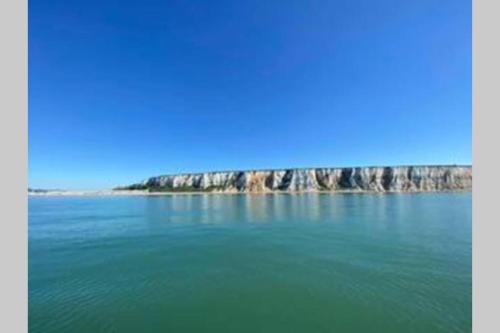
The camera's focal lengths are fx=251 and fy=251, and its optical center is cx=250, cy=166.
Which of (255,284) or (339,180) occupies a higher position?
(255,284)

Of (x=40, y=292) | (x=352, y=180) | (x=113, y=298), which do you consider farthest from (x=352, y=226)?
(x=352, y=180)

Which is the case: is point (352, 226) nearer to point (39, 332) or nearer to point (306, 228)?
point (306, 228)

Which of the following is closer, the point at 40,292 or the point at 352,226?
the point at 40,292

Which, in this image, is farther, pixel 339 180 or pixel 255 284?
pixel 339 180

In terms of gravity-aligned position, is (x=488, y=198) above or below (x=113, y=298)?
above

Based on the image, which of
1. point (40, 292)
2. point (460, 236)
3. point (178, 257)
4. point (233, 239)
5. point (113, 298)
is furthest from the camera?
point (233, 239)

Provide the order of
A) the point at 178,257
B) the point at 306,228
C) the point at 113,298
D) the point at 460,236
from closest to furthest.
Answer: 1. the point at 113,298
2. the point at 178,257
3. the point at 460,236
4. the point at 306,228

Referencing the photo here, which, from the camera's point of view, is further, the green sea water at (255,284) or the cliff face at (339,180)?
the cliff face at (339,180)

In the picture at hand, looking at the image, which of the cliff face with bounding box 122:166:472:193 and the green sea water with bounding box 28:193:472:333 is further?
the cliff face with bounding box 122:166:472:193
